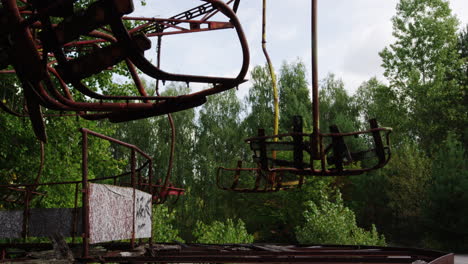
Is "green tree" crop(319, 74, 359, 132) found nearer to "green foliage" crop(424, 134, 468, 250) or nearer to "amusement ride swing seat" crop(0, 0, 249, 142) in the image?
"green foliage" crop(424, 134, 468, 250)

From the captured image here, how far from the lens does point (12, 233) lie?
6543mm

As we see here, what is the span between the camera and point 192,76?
2.17 metres

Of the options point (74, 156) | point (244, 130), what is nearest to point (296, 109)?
point (244, 130)

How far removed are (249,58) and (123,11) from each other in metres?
0.56

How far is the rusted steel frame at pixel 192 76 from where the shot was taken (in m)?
1.89

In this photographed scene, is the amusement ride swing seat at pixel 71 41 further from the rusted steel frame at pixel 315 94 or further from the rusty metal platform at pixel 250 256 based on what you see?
the rusty metal platform at pixel 250 256

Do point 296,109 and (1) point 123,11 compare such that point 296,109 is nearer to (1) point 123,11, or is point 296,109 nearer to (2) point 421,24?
(2) point 421,24

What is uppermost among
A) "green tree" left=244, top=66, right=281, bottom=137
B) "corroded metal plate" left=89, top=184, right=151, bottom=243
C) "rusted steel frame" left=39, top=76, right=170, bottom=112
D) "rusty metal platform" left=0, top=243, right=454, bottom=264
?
"green tree" left=244, top=66, right=281, bottom=137

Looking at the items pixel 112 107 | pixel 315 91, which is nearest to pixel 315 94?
pixel 315 91

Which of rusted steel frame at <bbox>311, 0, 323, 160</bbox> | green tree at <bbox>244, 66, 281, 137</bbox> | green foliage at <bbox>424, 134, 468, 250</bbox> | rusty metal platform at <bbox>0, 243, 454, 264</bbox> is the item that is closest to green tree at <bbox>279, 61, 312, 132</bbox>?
green tree at <bbox>244, 66, 281, 137</bbox>

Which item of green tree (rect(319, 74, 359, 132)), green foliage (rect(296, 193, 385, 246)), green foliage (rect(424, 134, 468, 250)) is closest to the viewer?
green foliage (rect(296, 193, 385, 246))

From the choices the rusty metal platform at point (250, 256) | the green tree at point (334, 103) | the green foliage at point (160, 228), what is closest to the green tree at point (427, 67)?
the green tree at point (334, 103)

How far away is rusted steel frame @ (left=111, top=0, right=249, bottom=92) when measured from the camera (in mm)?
1888

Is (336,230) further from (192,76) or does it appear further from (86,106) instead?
(192,76)
